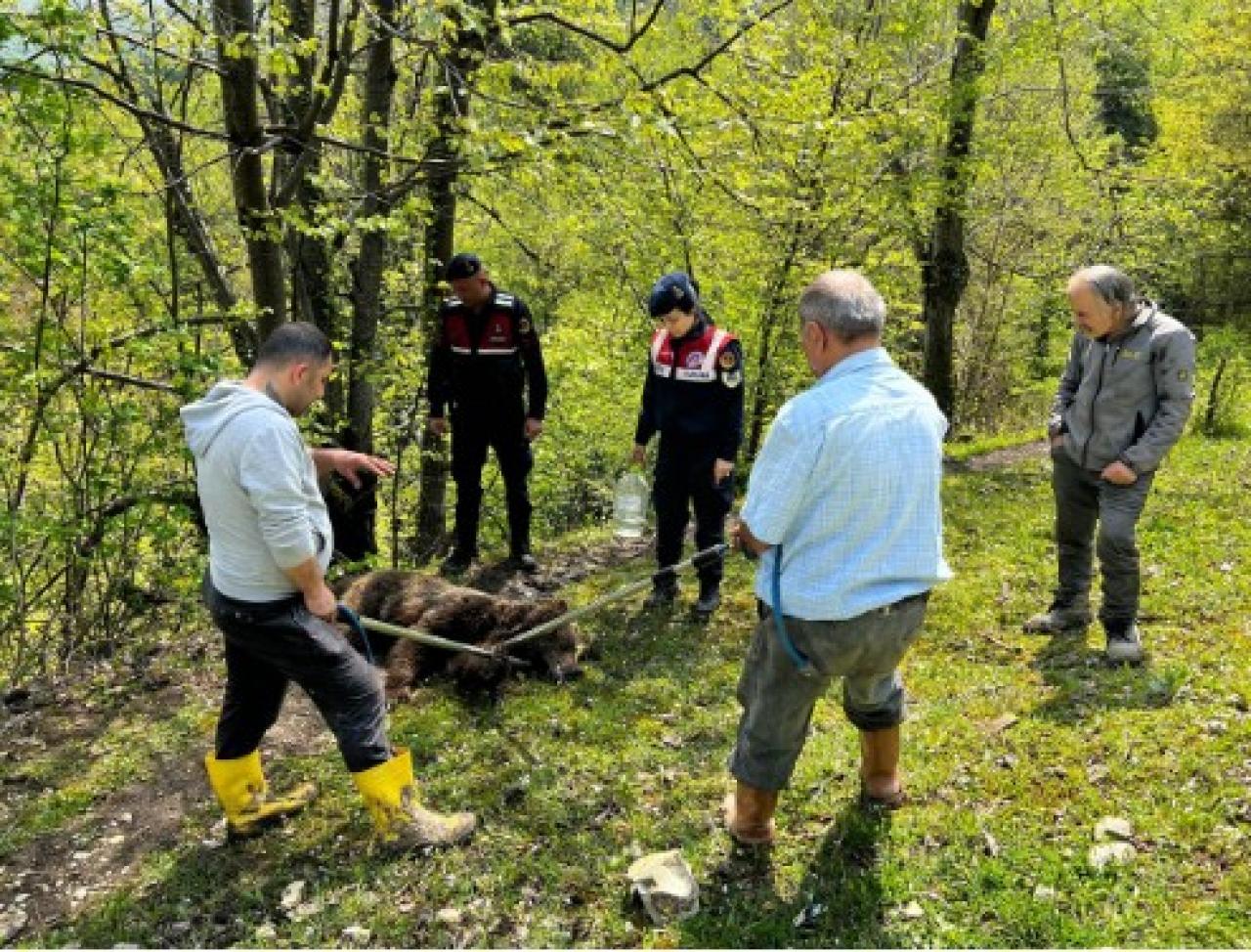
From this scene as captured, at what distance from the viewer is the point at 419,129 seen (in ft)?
27.7

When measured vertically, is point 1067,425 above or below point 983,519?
above

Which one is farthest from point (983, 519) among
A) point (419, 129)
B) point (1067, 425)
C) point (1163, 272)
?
point (1163, 272)

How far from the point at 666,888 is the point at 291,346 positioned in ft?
8.57

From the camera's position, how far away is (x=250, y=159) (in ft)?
18.5

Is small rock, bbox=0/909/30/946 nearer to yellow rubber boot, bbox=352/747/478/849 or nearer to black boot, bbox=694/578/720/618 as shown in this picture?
yellow rubber boot, bbox=352/747/478/849

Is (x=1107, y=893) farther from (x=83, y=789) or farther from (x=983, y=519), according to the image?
(x=983, y=519)

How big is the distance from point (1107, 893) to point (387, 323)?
8488 millimetres

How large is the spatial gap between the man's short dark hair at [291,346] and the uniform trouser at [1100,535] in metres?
4.39

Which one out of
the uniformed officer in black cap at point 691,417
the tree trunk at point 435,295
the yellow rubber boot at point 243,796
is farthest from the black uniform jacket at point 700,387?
the yellow rubber boot at point 243,796

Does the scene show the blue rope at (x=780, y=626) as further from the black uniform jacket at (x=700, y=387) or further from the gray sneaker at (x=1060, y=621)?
the gray sneaker at (x=1060, y=621)

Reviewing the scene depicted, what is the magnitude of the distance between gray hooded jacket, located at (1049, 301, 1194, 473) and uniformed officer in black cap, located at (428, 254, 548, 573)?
12.6 ft

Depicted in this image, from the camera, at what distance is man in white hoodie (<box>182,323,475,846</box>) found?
323cm

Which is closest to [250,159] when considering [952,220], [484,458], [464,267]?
[464,267]

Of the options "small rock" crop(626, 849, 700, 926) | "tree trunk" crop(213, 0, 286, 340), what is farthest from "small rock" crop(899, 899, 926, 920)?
"tree trunk" crop(213, 0, 286, 340)
